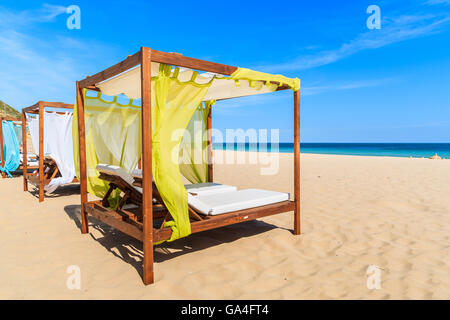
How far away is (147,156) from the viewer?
249cm

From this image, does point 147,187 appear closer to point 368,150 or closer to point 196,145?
point 196,145

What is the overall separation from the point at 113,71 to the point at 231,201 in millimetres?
1997

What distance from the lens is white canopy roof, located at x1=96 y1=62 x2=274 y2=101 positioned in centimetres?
320

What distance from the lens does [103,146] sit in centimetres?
420

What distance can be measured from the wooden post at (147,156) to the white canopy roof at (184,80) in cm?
39

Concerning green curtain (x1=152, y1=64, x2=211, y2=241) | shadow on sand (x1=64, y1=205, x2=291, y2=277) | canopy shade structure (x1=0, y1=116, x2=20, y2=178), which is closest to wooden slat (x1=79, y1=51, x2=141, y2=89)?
green curtain (x1=152, y1=64, x2=211, y2=241)

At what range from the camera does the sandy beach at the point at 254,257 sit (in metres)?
2.40

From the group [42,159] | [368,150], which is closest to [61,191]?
[42,159]

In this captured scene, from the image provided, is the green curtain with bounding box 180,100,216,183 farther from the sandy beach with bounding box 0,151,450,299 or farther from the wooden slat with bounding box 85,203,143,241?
the wooden slat with bounding box 85,203,143,241

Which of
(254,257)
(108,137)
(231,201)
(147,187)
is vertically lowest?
(254,257)

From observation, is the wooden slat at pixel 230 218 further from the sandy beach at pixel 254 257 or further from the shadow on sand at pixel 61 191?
the shadow on sand at pixel 61 191
